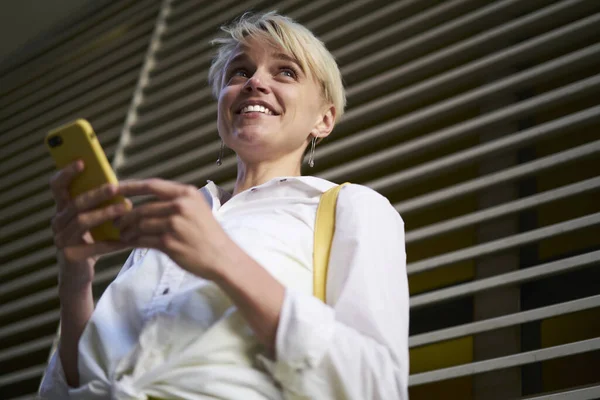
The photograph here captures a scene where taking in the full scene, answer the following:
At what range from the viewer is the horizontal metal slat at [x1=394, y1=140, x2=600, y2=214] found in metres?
1.38

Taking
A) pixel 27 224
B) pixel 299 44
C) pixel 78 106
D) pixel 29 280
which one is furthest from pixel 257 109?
pixel 78 106

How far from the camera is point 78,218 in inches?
29.2

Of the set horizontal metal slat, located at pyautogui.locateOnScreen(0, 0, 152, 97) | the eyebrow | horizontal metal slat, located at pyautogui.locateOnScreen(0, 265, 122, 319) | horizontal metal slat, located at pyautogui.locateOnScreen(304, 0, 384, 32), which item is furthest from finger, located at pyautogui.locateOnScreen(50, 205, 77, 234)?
horizontal metal slat, located at pyautogui.locateOnScreen(0, 0, 152, 97)

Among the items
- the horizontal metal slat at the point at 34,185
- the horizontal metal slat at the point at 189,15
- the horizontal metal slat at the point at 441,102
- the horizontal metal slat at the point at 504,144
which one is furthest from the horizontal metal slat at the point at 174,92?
the horizontal metal slat at the point at 504,144

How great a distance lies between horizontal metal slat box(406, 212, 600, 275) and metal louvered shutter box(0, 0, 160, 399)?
2.98 ft

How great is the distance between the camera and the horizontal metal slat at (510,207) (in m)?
1.35

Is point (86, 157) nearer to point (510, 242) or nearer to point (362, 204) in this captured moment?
point (362, 204)

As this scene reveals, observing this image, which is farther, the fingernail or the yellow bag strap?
the yellow bag strap

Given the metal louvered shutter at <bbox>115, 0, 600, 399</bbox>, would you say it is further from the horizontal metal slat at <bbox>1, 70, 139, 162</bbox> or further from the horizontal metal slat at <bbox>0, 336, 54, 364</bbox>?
the horizontal metal slat at <bbox>0, 336, 54, 364</bbox>

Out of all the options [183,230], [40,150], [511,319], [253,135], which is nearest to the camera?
[183,230]

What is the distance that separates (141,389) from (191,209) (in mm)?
188

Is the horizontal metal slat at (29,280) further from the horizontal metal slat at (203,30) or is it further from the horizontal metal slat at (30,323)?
the horizontal metal slat at (203,30)

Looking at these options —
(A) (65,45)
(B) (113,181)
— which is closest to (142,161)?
(A) (65,45)

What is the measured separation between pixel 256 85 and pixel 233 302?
0.45 meters
